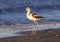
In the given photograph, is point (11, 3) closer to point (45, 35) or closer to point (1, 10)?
point (1, 10)

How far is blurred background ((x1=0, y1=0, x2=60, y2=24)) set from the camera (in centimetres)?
1492

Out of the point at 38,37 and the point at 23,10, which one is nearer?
the point at 38,37

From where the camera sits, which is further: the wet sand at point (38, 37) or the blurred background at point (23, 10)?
the blurred background at point (23, 10)

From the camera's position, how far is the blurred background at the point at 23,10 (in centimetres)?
1492

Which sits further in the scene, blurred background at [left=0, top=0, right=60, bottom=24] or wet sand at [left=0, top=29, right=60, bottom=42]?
blurred background at [left=0, top=0, right=60, bottom=24]

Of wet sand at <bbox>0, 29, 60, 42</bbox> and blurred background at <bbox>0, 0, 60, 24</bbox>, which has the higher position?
blurred background at <bbox>0, 0, 60, 24</bbox>

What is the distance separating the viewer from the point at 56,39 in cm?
995

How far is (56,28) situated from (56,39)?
242 centimetres

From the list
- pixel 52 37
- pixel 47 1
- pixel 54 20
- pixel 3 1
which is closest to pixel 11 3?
pixel 3 1

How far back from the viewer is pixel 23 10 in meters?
18.3

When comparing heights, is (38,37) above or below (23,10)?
below

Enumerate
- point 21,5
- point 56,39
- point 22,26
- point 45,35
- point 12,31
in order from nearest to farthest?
point 56,39 → point 45,35 → point 12,31 → point 22,26 → point 21,5

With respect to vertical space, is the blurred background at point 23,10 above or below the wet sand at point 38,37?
above

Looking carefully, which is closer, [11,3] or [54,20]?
[54,20]
